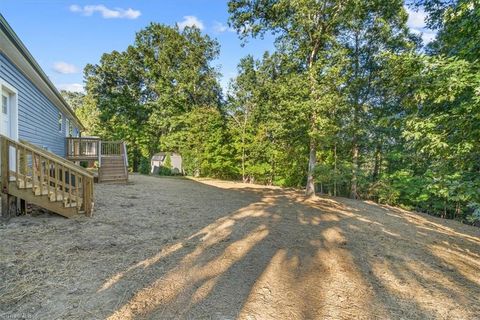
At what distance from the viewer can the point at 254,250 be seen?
13.3ft

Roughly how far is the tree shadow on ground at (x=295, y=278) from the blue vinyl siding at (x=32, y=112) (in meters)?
5.58

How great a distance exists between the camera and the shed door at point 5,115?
18.7ft

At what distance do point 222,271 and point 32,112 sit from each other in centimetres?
786

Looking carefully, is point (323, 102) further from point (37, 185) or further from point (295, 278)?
point (37, 185)

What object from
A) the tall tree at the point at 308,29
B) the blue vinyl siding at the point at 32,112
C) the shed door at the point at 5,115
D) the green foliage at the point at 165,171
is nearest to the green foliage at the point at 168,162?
the green foliage at the point at 165,171

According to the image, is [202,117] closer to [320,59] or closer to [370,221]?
[320,59]

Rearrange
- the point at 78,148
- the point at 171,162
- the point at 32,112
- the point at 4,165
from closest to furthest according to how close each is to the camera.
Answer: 1. the point at 4,165
2. the point at 32,112
3. the point at 78,148
4. the point at 171,162

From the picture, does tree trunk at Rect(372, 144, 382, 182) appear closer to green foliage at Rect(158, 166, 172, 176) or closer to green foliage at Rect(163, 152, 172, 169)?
green foliage at Rect(158, 166, 172, 176)

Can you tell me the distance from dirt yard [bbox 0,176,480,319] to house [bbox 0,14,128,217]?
461 millimetres

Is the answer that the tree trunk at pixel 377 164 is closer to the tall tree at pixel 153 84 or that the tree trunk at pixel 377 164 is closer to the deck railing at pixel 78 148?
the tall tree at pixel 153 84

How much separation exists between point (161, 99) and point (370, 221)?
21566 millimetres

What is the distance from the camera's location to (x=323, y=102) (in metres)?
9.65

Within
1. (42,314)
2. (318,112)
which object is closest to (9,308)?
(42,314)

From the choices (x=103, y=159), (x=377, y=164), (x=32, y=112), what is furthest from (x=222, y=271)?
(x=377, y=164)
